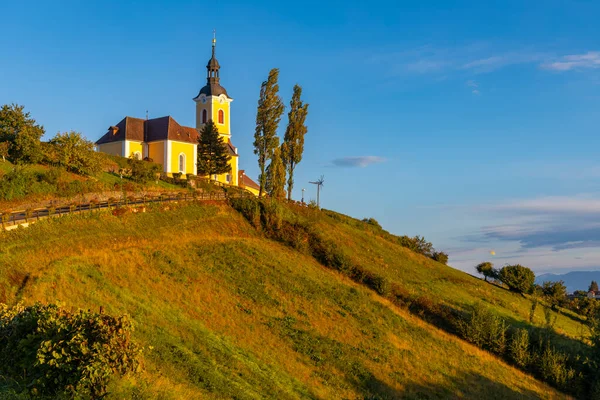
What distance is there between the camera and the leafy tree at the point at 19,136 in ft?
169

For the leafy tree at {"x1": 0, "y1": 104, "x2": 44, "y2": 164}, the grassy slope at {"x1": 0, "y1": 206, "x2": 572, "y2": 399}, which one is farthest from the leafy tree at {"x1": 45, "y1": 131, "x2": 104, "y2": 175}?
the grassy slope at {"x1": 0, "y1": 206, "x2": 572, "y2": 399}

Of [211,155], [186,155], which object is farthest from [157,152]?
[211,155]

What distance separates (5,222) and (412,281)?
108 ft

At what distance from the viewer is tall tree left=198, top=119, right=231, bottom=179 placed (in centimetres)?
7588

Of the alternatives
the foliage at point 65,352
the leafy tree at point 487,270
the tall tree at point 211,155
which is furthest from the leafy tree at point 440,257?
the foliage at point 65,352

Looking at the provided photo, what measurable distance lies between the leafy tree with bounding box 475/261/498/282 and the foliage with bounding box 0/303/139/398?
60700 mm

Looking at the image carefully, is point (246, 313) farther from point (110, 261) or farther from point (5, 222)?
point (5, 222)

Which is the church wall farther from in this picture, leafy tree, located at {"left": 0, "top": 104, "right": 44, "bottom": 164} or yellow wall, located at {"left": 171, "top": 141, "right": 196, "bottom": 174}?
leafy tree, located at {"left": 0, "top": 104, "right": 44, "bottom": 164}

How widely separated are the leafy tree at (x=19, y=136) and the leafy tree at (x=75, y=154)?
4.98 feet

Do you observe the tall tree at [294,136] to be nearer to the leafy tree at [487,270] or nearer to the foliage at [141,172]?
the foliage at [141,172]

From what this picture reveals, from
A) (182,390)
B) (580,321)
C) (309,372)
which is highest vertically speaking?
(182,390)

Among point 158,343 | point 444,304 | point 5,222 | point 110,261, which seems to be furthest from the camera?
point 444,304

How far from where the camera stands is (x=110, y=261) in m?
30.4

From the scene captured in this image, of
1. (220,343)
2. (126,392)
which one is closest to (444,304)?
(220,343)
